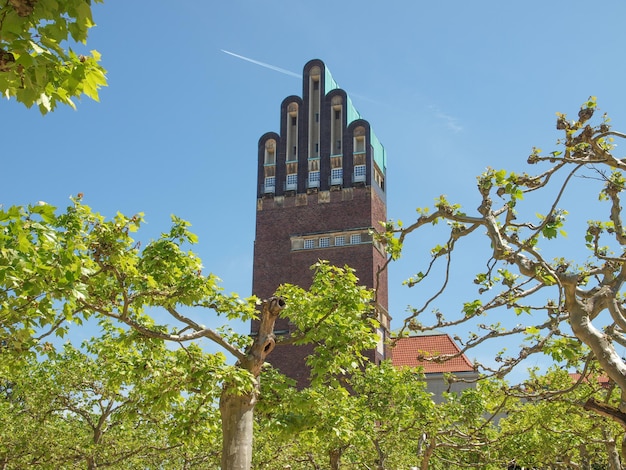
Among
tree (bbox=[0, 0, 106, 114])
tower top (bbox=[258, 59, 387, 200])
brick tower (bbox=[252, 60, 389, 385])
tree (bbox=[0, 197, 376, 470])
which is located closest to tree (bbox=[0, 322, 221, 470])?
tree (bbox=[0, 197, 376, 470])

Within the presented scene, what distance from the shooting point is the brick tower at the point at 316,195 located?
1954 inches

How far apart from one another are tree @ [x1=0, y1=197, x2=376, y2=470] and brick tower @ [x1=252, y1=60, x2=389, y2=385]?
33.5 meters

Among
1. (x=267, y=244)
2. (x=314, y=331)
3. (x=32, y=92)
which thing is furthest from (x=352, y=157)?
(x=32, y=92)

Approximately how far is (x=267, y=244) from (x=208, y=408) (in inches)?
1482

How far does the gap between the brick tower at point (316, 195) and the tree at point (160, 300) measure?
110 feet

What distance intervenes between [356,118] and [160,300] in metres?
43.9

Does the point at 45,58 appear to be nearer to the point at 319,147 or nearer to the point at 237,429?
the point at 237,429

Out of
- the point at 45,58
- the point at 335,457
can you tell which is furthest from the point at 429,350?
the point at 45,58

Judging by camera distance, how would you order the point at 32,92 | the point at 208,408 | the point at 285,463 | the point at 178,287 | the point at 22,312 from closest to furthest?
the point at 32,92, the point at 22,312, the point at 178,287, the point at 208,408, the point at 285,463

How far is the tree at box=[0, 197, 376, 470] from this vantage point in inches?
332

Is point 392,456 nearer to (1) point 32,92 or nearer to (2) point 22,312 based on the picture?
(2) point 22,312

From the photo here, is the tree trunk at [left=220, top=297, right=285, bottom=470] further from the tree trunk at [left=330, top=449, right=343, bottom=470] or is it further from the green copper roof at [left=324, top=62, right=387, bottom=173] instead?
the green copper roof at [left=324, top=62, right=387, bottom=173]

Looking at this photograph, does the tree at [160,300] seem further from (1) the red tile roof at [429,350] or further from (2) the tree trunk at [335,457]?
(1) the red tile roof at [429,350]

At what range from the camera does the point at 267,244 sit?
2046 inches
